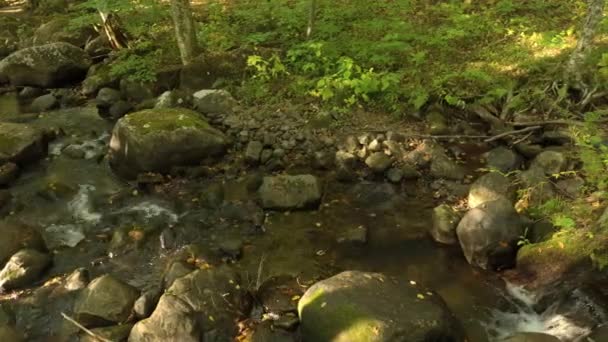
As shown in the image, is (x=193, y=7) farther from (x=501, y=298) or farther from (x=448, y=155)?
(x=501, y=298)

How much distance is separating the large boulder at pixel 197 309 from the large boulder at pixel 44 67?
9.28 m

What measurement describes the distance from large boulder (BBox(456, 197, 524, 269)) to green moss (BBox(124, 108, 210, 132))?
5428mm

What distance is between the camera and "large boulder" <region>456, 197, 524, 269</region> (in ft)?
23.5

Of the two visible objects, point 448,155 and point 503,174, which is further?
point 448,155

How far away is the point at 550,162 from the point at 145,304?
22.6ft

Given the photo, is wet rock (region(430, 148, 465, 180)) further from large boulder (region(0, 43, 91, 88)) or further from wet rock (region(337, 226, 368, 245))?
large boulder (region(0, 43, 91, 88))

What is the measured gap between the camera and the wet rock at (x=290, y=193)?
8.55m

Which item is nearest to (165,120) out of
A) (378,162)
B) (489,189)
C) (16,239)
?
(16,239)

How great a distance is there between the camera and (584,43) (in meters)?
9.23

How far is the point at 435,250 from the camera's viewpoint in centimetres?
773

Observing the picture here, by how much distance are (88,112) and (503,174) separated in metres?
9.70

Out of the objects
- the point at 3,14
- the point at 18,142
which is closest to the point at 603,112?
the point at 18,142

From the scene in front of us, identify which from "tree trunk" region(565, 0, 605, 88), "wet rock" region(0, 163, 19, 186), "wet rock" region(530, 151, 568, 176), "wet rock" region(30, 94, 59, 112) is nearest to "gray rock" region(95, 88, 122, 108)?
"wet rock" region(30, 94, 59, 112)

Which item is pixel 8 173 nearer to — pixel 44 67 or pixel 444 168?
pixel 44 67
